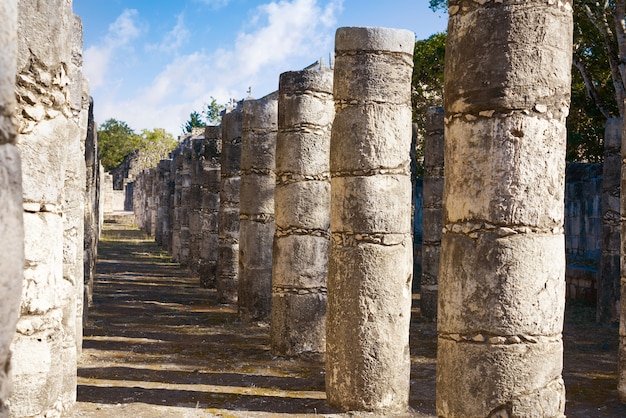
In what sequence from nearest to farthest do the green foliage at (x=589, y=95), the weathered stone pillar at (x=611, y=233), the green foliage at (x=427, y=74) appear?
the weathered stone pillar at (x=611, y=233) → the green foliage at (x=589, y=95) → the green foliage at (x=427, y=74)

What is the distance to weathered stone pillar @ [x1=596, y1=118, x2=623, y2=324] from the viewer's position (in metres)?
13.1

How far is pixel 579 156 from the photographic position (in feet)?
71.6

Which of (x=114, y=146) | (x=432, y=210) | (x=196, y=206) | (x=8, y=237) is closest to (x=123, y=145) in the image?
(x=114, y=146)

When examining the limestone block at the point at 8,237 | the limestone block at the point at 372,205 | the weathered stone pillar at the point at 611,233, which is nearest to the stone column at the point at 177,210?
the weathered stone pillar at the point at 611,233

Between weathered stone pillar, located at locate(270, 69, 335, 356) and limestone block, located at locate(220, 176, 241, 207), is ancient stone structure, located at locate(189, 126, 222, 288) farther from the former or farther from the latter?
weathered stone pillar, located at locate(270, 69, 335, 356)

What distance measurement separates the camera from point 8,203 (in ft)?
7.12

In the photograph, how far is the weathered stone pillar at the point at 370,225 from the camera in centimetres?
736

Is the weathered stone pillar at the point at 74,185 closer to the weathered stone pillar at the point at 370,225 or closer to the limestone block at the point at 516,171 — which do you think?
the weathered stone pillar at the point at 370,225

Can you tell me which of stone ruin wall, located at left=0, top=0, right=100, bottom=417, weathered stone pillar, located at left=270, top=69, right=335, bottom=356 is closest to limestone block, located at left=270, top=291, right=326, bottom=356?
weathered stone pillar, located at left=270, top=69, right=335, bottom=356

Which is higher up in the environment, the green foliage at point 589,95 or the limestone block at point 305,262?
the green foliage at point 589,95

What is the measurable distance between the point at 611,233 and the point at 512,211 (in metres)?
8.31

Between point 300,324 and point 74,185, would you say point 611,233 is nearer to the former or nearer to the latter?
point 300,324

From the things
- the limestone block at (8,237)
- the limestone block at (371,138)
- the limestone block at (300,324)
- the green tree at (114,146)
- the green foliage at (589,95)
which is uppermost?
the green tree at (114,146)

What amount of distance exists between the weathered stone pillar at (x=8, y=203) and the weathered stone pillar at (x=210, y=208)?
51.4ft
